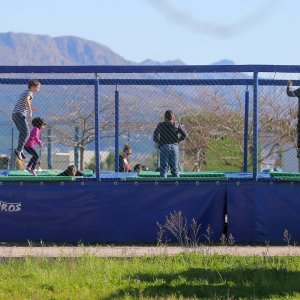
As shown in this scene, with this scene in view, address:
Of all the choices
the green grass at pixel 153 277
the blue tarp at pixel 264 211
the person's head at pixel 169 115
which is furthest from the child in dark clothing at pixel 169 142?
the green grass at pixel 153 277

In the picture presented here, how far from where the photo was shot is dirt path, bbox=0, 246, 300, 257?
1266cm

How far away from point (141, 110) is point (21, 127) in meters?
3.64

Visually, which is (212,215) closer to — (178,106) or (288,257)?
(288,257)

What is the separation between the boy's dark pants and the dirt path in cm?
204

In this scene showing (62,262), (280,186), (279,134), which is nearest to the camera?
(62,262)

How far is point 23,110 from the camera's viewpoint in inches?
591

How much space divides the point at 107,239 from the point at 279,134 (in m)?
10.1

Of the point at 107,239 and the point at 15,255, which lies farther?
the point at 107,239

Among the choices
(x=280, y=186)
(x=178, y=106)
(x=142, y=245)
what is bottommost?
(x=142, y=245)

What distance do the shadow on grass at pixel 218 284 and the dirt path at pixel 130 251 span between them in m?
1.69

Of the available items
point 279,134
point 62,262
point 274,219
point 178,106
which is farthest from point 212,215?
point 279,134

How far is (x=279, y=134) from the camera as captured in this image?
23.5 metres

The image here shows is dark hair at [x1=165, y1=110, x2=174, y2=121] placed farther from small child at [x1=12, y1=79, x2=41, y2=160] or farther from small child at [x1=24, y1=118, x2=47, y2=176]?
small child at [x1=24, y1=118, x2=47, y2=176]

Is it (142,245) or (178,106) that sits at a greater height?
(178,106)
